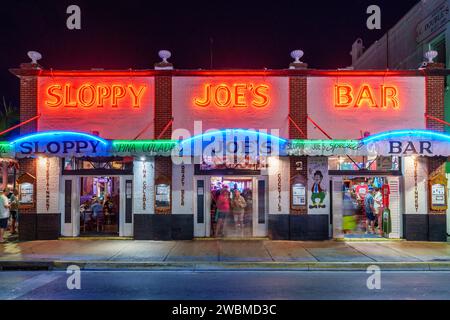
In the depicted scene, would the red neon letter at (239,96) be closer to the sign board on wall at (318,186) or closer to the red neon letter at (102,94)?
the sign board on wall at (318,186)

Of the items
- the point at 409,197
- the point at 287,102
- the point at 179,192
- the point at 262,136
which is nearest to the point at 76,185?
the point at 179,192

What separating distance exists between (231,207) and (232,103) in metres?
3.58

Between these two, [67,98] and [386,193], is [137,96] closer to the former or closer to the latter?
[67,98]

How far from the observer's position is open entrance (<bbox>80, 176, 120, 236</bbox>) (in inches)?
648

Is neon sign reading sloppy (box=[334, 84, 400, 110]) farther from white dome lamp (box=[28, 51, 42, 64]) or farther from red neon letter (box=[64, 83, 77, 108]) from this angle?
white dome lamp (box=[28, 51, 42, 64])

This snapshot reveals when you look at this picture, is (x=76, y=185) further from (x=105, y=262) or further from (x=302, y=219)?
(x=302, y=219)

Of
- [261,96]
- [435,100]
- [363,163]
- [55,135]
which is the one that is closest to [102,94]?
[55,135]

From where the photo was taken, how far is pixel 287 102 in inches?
627

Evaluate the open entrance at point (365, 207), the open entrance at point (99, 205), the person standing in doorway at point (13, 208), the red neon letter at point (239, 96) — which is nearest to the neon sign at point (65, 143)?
the open entrance at point (99, 205)

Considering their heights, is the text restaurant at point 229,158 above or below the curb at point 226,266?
above

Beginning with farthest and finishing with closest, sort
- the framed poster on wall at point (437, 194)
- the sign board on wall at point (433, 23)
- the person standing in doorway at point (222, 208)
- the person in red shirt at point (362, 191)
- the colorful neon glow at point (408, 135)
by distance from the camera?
the sign board on wall at point (433, 23) → the person in red shirt at point (362, 191) → the person standing in doorway at point (222, 208) → the framed poster on wall at point (437, 194) → the colorful neon glow at point (408, 135)

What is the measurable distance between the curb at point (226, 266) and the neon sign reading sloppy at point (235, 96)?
6011 millimetres

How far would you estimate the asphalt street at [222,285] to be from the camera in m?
8.71

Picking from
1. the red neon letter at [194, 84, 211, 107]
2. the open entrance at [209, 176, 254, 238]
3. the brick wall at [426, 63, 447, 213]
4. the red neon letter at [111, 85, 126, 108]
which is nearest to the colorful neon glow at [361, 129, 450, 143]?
the brick wall at [426, 63, 447, 213]
